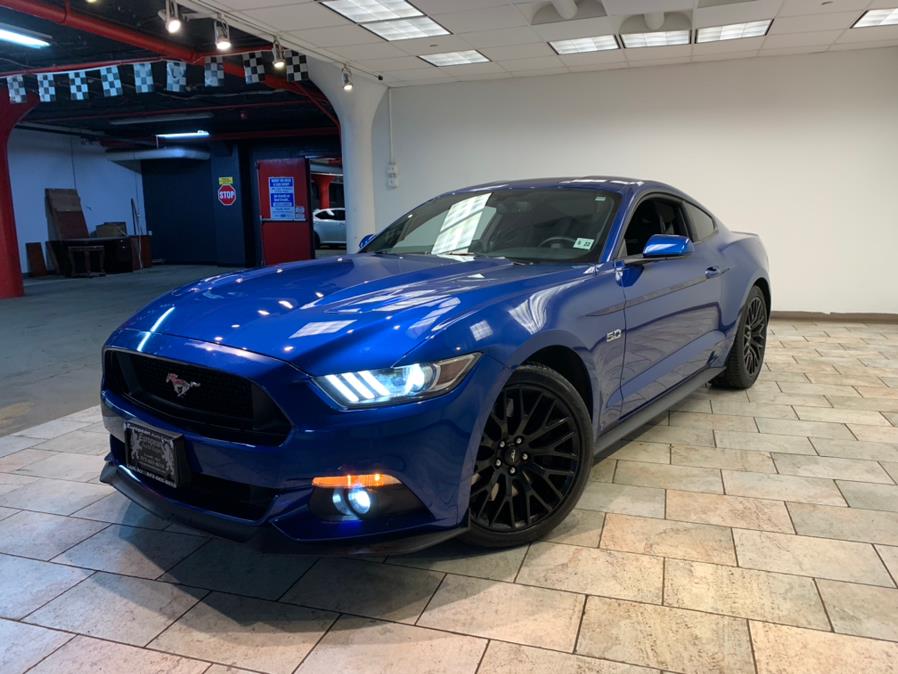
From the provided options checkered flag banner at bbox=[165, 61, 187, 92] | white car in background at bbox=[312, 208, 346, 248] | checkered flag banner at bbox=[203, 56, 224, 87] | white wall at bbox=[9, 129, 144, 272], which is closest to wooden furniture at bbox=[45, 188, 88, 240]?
white wall at bbox=[9, 129, 144, 272]

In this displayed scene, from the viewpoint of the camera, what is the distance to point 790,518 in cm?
244

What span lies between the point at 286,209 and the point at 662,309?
1189cm

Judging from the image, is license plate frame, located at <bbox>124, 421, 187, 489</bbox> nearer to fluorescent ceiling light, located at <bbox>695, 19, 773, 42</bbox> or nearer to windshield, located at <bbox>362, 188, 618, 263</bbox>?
windshield, located at <bbox>362, 188, 618, 263</bbox>

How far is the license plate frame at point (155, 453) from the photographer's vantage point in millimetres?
1818

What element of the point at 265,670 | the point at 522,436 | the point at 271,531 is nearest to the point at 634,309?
the point at 522,436

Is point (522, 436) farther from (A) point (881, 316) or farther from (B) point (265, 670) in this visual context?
(A) point (881, 316)

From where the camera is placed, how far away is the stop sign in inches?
565

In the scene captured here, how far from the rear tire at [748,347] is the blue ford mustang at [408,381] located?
4.06 feet

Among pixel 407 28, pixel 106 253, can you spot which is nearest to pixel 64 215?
pixel 106 253

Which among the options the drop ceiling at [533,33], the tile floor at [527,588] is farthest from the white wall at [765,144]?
the tile floor at [527,588]

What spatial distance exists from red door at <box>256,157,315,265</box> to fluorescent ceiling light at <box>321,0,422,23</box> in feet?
25.8

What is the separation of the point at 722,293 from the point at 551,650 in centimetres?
243

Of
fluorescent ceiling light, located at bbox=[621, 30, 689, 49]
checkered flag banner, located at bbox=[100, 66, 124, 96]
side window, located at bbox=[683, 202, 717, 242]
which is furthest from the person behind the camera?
checkered flag banner, located at bbox=[100, 66, 124, 96]

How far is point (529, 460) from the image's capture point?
2.13 m
